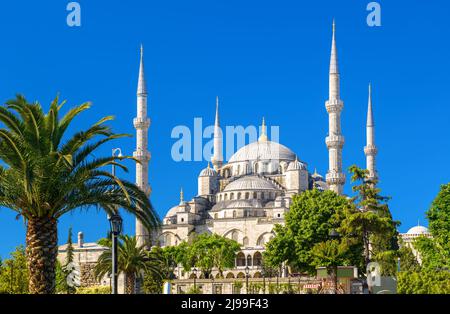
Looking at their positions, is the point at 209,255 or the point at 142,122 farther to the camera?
the point at 142,122

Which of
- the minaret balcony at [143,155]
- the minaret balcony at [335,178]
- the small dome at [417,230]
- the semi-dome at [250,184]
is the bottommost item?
the small dome at [417,230]

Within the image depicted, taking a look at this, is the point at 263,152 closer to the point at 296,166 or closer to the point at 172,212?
the point at 296,166

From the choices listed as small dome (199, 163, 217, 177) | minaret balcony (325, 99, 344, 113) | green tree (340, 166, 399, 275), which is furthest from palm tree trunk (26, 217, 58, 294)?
small dome (199, 163, 217, 177)

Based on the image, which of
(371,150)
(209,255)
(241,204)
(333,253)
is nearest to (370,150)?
(371,150)

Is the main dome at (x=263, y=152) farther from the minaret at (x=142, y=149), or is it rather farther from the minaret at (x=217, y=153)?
the minaret at (x=142, y=149)

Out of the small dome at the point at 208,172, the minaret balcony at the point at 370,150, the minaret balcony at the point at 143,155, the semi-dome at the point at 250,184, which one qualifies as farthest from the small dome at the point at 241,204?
the minaret balcony at the point at 370,150
